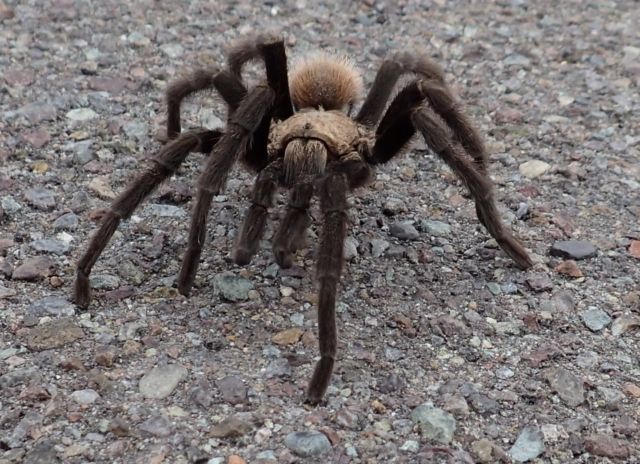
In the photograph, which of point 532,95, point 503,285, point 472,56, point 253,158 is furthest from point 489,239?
point 472,56

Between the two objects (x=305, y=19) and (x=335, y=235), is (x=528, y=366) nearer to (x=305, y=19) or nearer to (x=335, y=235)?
(x=335, y=235)

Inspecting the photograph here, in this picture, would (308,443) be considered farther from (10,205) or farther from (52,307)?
(10,205)

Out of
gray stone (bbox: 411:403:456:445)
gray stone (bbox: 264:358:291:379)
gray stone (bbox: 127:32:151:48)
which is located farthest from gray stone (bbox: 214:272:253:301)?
gray stone (bbox: 127:32:151:48)

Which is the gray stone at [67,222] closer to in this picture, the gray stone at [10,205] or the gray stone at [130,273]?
the gray stone at [10,205]

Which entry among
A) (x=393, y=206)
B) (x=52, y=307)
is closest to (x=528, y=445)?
(x=393, y=206)

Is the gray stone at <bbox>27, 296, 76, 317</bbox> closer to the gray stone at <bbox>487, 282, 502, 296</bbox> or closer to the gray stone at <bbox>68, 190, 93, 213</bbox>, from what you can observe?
the gray stone at <bbox>68, 190, 93, 213</bbox>

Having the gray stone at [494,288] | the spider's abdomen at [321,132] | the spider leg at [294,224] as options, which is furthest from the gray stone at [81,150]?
the gray stone at [494,288]
